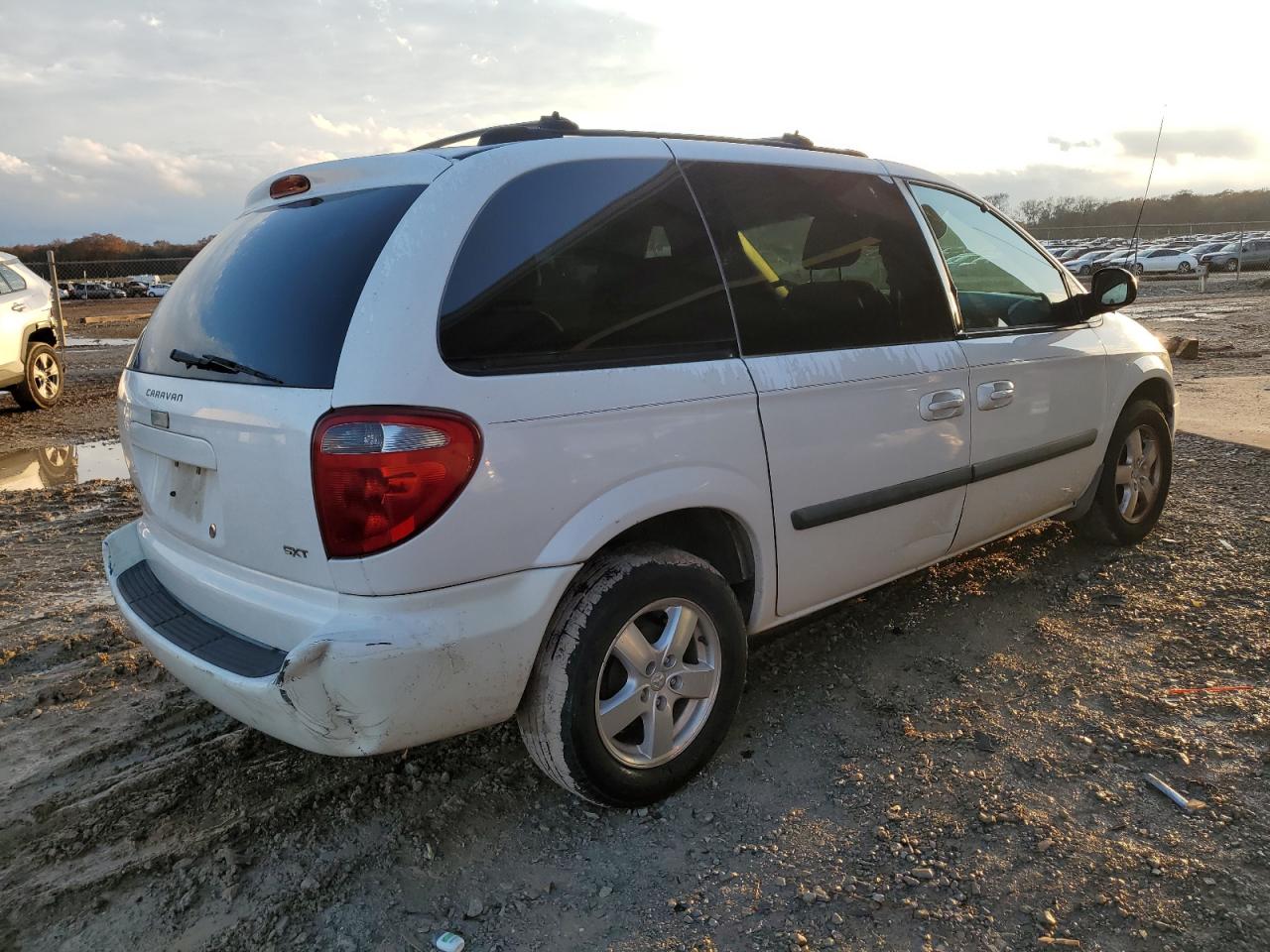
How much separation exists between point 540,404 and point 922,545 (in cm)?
179

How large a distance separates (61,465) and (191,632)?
19.2 ft

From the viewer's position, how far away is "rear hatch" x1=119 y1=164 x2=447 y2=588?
7.09 ft

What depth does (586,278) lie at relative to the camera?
96.4 inches

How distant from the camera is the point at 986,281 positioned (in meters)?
3.71

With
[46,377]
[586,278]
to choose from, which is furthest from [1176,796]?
[46,377]

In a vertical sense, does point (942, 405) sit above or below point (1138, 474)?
above

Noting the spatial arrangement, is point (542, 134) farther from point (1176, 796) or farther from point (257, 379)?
point (1176, 796)

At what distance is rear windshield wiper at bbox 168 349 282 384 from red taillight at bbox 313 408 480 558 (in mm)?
294

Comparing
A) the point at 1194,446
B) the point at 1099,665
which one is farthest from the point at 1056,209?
the point at 1099,665

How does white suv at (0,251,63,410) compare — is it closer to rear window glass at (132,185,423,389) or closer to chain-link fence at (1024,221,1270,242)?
rear window glass at (132,185,423,389)

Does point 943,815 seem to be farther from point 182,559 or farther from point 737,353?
point 182,559

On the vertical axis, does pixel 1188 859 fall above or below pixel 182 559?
below

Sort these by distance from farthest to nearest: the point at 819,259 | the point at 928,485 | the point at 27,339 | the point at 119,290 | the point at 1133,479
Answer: the point at 119,290
the point at 27,339
the point at 1133,479
the point at 928,485
the point at 819,259

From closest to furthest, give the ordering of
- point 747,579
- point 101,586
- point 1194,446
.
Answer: point 747,579
point 101,586
point 1194,446
